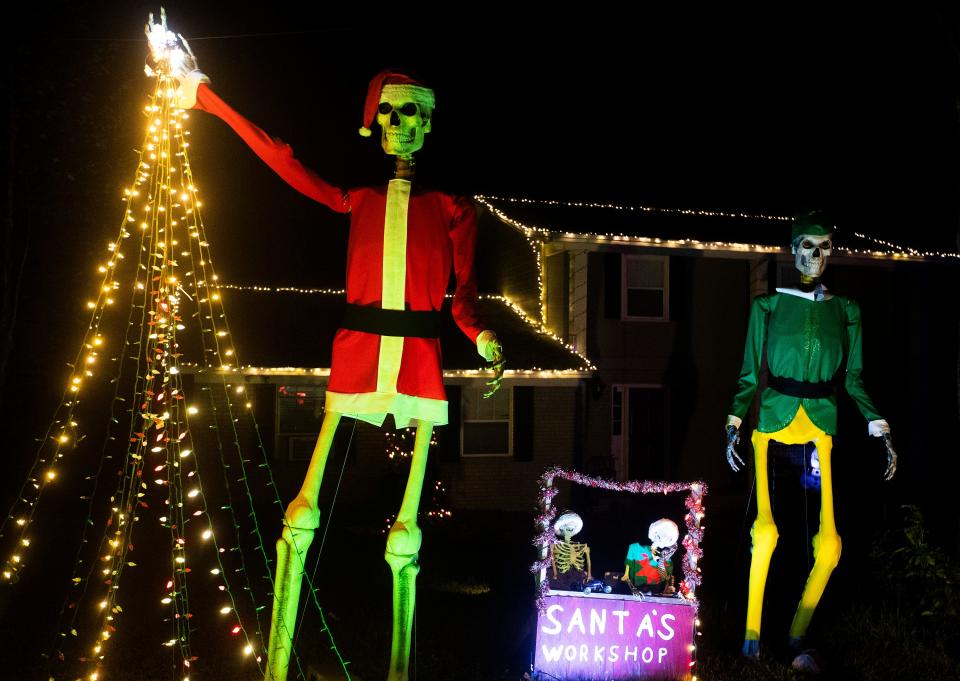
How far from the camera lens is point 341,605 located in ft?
24.7

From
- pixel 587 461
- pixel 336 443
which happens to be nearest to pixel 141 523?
pixel 336 443

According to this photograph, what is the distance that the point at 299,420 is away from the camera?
13.7 meters

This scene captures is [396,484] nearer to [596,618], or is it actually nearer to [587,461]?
[587,461]

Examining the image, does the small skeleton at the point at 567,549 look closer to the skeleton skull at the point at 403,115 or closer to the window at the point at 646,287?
the skeleton skull at the point at 403,115

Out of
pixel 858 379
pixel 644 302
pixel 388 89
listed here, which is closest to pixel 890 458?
pixel 858 379

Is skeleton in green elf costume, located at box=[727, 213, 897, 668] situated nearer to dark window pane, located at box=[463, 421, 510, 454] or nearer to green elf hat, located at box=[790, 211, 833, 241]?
green elf hat, located at box=[790, 211, 833, 241]

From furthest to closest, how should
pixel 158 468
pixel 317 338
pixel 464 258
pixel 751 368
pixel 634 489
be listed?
pixel 317 338
pixel 751 368
pixel 634 489
pixel 158 468
pixel 464 258

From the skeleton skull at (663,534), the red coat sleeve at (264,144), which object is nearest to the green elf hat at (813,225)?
the skeleton skull at (663,534)

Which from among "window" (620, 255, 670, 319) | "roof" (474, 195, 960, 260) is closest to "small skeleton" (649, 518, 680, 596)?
"roof" (474, 195, 960, 260)

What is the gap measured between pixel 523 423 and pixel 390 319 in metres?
9.66

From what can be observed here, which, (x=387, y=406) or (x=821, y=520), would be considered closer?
(x=387, y=406)

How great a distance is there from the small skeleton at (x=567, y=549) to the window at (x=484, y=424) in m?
8.27

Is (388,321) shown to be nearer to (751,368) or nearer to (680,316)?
(751,368)

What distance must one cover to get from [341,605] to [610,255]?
8.55 metres
